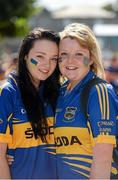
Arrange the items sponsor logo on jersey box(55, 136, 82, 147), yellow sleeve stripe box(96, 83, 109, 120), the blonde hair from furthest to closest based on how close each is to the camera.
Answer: the blonde hair → sponsor logo on jersey box(55, 136, 82, 147) → yellow sleeve stripe box(96, 83, 109, 120)

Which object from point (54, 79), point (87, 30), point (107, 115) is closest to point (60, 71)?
point (54, 79)

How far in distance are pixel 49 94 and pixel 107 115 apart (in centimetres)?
65

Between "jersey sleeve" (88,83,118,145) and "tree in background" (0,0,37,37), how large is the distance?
122 feet

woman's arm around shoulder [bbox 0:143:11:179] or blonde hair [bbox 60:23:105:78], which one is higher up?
blonde hair [bbox 60:23:105:78]

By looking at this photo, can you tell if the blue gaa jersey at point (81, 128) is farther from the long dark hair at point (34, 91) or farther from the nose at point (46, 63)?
the nose at point (46, 63)

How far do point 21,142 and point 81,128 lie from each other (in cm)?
44

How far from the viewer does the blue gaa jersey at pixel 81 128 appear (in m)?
3.08

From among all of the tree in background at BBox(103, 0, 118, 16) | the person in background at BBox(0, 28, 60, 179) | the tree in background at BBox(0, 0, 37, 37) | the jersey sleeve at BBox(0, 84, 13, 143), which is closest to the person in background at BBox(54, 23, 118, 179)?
the person in background at BBox(0, 28, 60, 179)

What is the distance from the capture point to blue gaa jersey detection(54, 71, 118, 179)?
10.1ft

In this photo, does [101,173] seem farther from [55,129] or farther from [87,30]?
[87,30]

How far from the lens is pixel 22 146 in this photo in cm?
337

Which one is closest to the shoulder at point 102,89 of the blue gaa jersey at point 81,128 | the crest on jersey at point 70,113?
the blue gaa jersey at point 81,128

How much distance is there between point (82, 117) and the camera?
10.4 ft

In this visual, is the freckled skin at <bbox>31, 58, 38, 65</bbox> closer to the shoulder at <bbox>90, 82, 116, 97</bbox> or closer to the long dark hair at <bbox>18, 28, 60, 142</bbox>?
the long dark hair at <bbox>18, 28, 60, 142</bbox>
